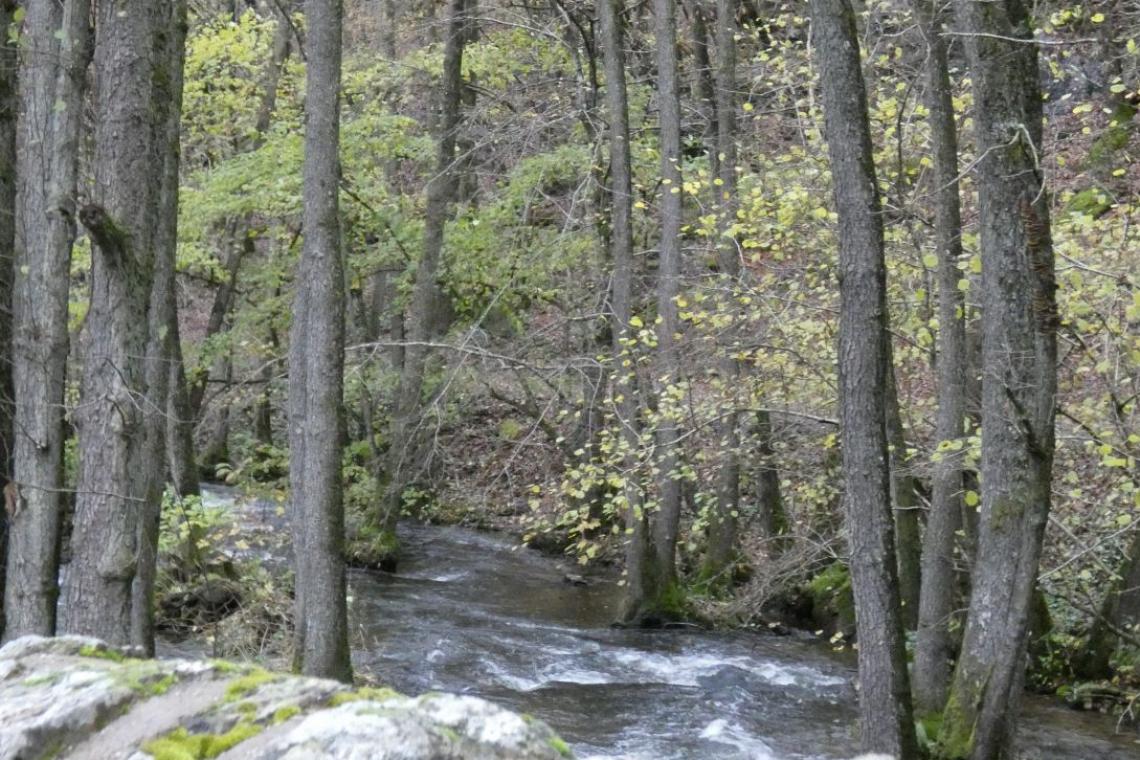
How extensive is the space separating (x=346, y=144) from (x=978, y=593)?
549 inches

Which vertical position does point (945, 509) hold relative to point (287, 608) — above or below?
above

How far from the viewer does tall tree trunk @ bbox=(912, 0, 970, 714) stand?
32.8 feet

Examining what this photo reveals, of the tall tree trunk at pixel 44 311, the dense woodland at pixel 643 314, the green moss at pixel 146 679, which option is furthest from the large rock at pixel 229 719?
the tall tree trunk at pixel 44 311

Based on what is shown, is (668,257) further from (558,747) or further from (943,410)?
(558,747)

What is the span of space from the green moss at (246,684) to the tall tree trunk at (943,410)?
751 cm

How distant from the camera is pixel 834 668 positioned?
1323cm

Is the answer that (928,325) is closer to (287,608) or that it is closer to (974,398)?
(974,398)

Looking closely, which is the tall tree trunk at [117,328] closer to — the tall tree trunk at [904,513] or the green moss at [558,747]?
the green moss at [558,747]

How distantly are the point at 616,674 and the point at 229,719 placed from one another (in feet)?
33.4

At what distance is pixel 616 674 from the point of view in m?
13.0

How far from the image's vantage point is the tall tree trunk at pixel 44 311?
805 centimetres

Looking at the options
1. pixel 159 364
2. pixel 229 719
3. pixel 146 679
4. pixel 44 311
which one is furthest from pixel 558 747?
pixel 159 364

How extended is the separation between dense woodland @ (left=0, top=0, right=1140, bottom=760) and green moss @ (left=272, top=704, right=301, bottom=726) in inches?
194

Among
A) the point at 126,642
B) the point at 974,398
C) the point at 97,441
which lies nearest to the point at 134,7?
the point at 97,441
